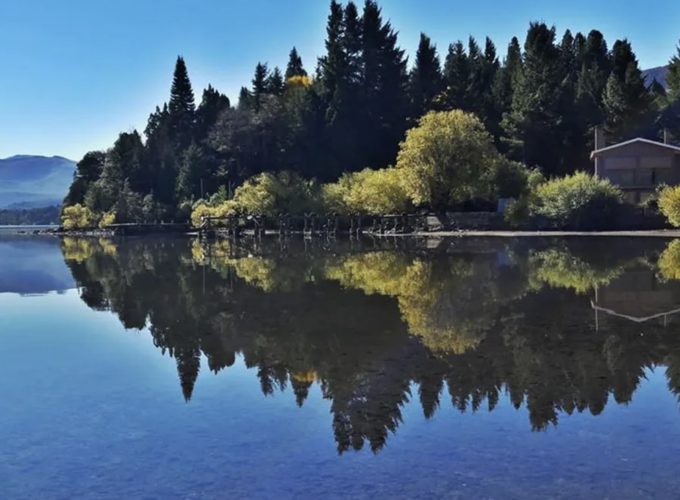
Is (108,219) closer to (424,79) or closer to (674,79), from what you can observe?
(424,79)

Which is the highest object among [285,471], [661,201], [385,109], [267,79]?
[267,79]

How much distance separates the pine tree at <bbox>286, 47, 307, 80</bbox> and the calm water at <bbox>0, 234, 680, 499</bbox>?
102 m

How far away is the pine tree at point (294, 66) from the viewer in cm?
12019

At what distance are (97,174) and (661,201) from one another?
124 m

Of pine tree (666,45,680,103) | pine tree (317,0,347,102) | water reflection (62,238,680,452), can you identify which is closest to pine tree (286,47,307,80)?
pine tree (317,0,347,102)

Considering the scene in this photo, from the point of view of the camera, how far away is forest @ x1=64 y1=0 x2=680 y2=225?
62.1 metres

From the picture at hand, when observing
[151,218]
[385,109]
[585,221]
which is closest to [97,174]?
[151,218]

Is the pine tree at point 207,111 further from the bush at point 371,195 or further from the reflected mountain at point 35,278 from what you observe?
the reflected mountain at point 35,278

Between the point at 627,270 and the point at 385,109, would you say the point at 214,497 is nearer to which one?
the point at 627,270

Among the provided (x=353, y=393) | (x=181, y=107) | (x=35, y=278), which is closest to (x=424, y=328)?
(x=353, y=393)

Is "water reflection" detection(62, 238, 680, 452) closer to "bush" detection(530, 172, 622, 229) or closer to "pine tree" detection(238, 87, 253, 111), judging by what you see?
"bush" detection(530, 172, 622, 229)

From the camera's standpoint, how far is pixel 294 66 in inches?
4751

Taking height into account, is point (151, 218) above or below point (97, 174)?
below

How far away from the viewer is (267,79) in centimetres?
11912
